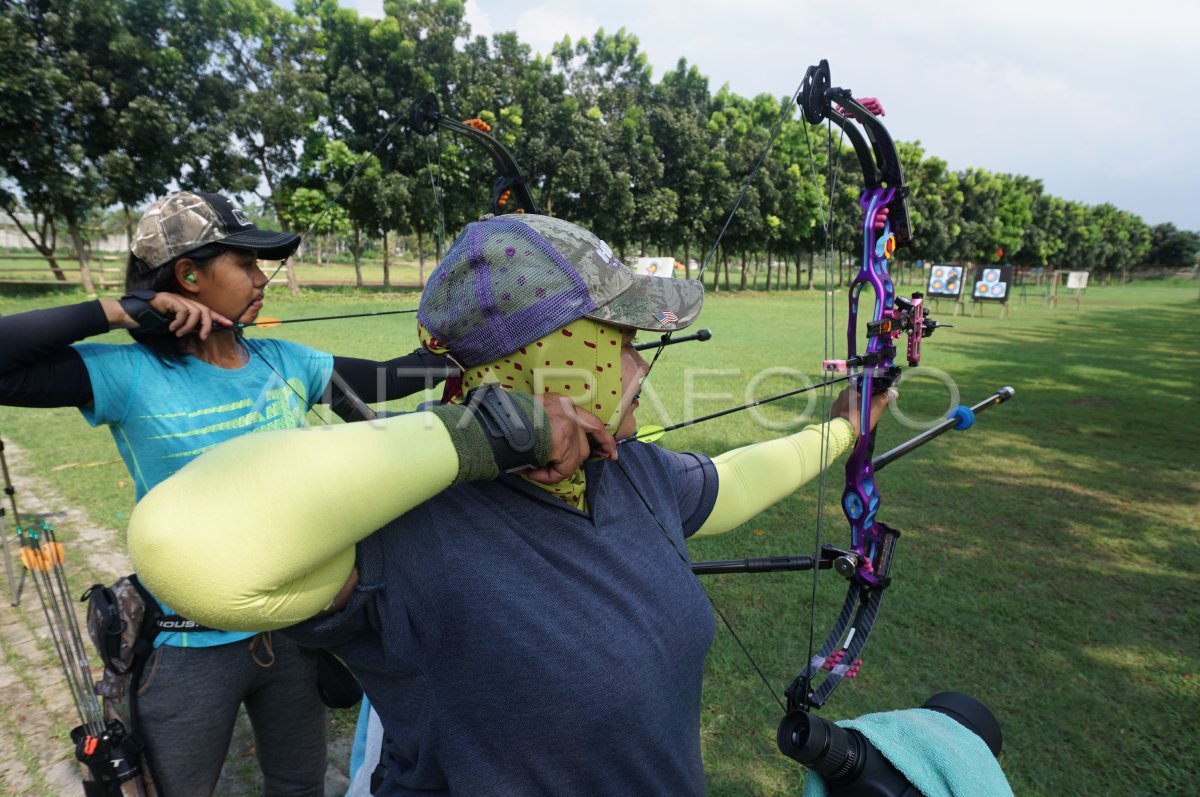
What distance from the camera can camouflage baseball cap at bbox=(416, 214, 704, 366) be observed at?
833 mm

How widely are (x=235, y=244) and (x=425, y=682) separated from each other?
1114mm

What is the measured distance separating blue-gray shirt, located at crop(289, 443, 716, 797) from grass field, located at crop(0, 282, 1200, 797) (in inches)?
40.9

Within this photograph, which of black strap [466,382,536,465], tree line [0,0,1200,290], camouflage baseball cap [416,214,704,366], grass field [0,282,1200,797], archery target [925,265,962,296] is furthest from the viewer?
archery target [925,265,962,296]

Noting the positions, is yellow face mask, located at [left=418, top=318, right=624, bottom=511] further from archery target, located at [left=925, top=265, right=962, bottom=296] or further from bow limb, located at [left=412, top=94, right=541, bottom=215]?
archery target, located at [left=925, top=265, right=962, bottom=296]

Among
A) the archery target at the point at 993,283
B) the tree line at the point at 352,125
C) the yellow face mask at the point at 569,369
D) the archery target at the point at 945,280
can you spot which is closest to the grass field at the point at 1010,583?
the yellow face mask at the point at 569,369

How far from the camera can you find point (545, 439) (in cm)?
75

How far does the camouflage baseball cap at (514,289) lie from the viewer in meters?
0.83

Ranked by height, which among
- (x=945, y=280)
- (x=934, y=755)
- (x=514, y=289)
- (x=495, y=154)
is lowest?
(x=934, y=755)

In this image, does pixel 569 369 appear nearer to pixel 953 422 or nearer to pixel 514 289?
pixel 514 289

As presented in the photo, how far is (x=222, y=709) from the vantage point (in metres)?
1.38

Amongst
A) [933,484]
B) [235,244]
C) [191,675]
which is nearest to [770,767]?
[191,675]

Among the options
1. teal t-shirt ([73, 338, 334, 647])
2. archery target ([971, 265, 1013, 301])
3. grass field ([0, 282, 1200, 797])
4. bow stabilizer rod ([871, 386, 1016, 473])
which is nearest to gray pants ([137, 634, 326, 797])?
teal t-shirt ([73, 338, 334, 647])

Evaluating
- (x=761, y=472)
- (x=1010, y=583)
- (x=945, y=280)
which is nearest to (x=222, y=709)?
(x=761, y=472)

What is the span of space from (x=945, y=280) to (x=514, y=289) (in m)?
23.9
